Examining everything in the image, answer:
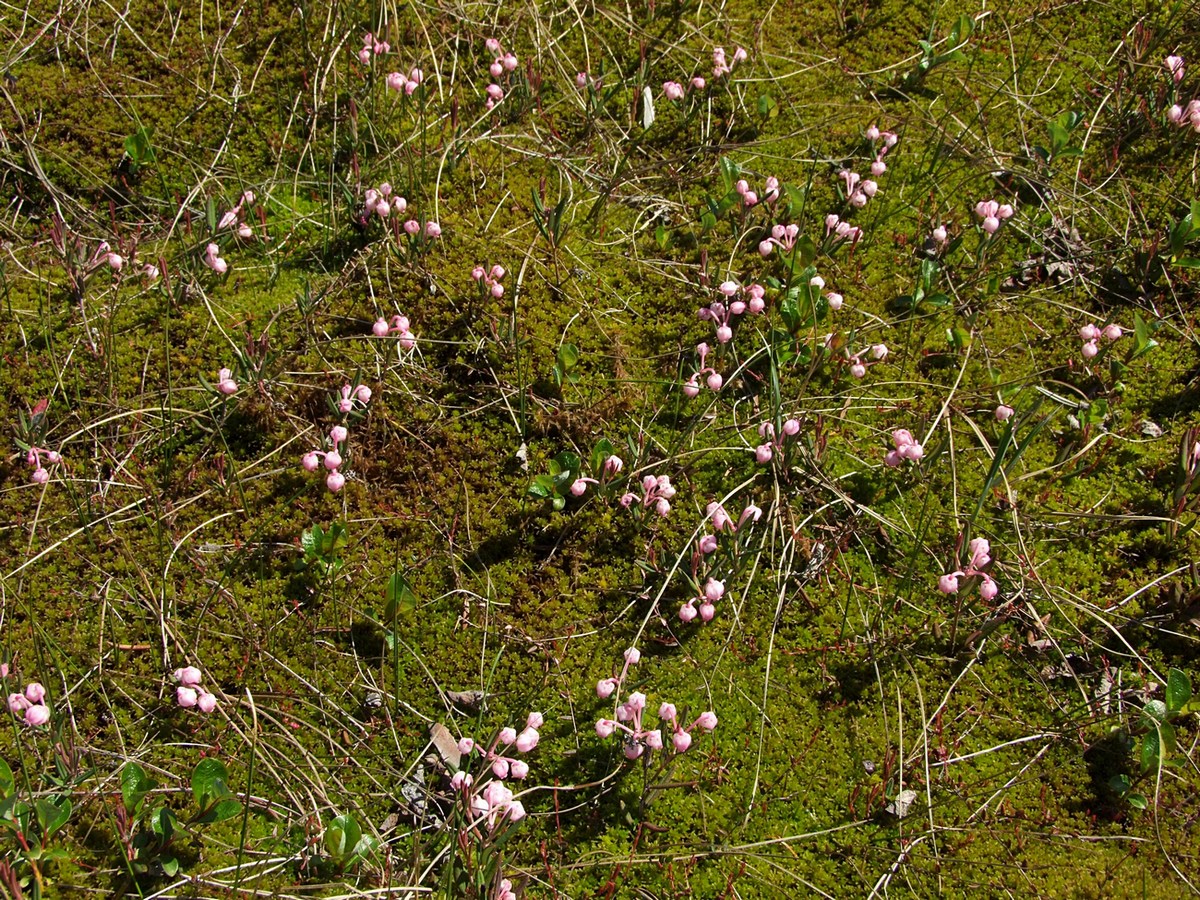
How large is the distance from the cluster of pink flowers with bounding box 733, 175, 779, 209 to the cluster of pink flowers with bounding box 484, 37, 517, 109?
116 cm

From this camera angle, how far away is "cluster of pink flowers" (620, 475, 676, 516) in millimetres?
3242

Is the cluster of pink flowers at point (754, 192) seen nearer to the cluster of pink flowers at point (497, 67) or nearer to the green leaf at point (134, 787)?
the cluster of pink flowers at point (497, 67)

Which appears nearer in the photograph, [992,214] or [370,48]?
[992,214]

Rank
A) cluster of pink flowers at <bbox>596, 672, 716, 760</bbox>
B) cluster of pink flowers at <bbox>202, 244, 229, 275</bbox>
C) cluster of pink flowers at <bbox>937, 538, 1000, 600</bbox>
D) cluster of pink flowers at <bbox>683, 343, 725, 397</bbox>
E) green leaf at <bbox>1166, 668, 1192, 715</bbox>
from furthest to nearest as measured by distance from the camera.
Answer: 1. cluster of pink flowers at <bbox>202, 244, 229, 275</bbox>
2. cluster of pink flowers at <bbox>683, 343, 725, 397</bbox>
3. cluster of pink flowers at <bbox>937, 538, 1000, 600</bbox>
4. green leaf at <bbox>1166, 668, 1192, 715</bbox>
5. cluster of pink flowers at <bbox>596, 672, 716, 760</bbox>

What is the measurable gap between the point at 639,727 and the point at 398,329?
173 cm

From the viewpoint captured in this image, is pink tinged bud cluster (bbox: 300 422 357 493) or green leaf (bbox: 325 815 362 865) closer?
green leaf (bbox: 325 815 362 865)

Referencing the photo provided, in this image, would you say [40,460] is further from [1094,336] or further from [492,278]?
[1094,336]

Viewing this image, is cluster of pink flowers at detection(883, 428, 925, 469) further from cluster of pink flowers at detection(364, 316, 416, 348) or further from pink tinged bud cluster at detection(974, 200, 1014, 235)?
cluster of pink flowers at detection(364, 316, 416, 348)

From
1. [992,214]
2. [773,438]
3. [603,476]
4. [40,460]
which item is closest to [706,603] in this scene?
[603,476]

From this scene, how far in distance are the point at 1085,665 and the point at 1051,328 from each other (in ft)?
4.73

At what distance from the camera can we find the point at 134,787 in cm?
255

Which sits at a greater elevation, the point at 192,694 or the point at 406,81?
the point at 406,81

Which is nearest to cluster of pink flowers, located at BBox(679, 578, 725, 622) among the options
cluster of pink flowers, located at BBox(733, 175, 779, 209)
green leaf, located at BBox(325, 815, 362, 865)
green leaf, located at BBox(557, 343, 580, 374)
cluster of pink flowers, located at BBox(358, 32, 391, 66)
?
green leaf, located at BBox(557, 343, 580, 374)

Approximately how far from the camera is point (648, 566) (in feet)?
10.5
